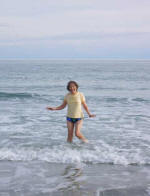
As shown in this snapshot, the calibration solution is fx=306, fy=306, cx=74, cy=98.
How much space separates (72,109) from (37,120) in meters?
4.30

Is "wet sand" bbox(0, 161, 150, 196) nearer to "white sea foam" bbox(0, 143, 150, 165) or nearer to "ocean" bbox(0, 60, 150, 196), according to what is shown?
"ocean" bbox(0, 60, 150, 196)

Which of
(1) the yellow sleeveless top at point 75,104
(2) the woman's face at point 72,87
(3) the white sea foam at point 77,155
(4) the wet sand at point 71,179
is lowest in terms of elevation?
(3) the white sea foam at point 77,155

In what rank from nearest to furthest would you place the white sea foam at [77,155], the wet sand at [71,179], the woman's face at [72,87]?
the wet sand at [71,179]
the white sea foam at [77,155]
the woman's face at [72,87]

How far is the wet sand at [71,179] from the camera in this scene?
16.9 feet

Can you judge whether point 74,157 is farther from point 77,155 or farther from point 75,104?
point 75,104

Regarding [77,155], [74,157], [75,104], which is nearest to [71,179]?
[74,157]

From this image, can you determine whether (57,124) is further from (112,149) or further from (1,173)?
(1,173)

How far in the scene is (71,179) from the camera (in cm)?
572

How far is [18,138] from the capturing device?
917 centimetres

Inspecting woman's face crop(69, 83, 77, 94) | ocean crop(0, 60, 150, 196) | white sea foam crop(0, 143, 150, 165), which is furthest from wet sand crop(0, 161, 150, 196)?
woman's face crop(69, 83, 77, 94)

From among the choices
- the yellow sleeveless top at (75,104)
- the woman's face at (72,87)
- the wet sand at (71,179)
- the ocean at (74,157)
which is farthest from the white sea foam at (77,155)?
the woman's face at (72,87)

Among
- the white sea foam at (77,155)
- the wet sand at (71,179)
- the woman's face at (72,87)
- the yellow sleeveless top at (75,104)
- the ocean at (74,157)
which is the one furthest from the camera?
the yellow sleeveless top at (75,104)

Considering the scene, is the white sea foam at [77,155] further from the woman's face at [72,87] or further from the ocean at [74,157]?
the woman's face at [72,87]

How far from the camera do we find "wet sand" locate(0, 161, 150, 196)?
5.15 m
